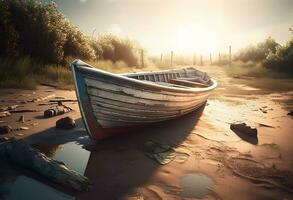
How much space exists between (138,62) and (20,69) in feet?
51.8

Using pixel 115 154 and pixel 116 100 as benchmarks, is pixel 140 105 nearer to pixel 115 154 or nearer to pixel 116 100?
pixel 116 100

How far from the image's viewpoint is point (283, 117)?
30.5 feet

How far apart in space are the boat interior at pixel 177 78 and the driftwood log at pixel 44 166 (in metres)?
5.23

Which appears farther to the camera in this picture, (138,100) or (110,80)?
(138,100)

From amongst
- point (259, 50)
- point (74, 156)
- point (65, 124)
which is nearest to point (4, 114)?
point (65, 124)

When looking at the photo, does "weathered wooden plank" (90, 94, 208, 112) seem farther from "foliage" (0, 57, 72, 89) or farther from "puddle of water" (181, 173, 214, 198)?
"foliage" (0, 57, 72, 89)

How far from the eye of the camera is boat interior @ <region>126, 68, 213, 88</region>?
32.8 ft

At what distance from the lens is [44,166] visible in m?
4.29

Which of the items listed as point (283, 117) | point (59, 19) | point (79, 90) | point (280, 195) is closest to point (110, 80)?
point (79, 90)

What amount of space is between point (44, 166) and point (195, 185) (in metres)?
2.48

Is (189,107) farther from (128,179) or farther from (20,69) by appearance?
(20,69)

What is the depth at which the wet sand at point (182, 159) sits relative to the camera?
13.9 feet

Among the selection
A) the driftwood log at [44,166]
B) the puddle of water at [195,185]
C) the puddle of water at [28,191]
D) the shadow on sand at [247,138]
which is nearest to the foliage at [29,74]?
the driftwood log at [44,166]

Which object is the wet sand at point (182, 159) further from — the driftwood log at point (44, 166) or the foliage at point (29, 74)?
the foliage at point (29, 74)
